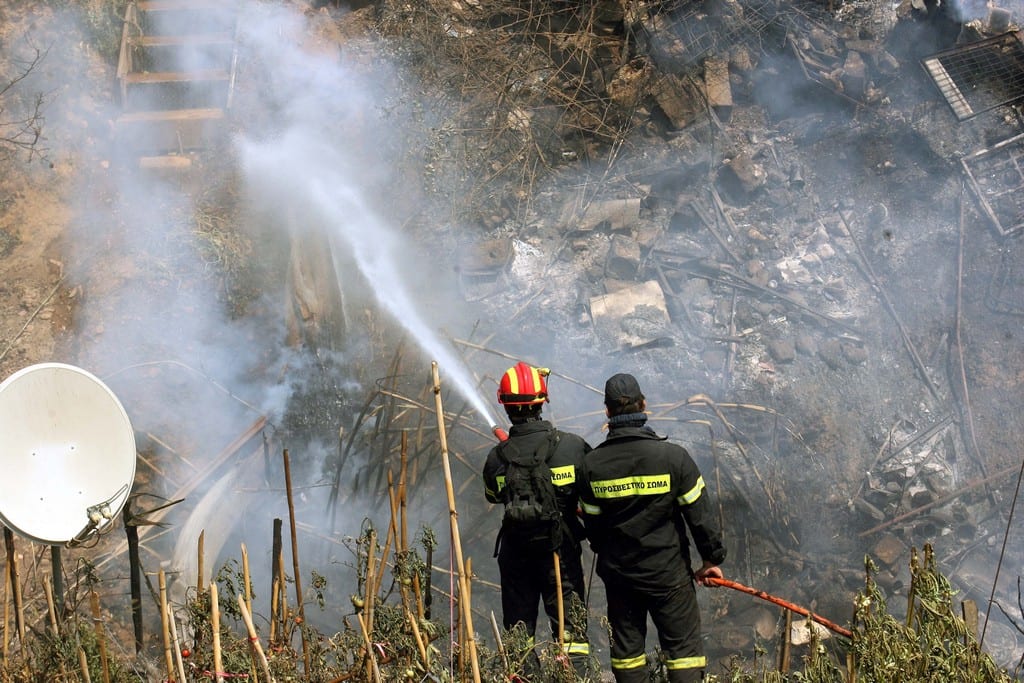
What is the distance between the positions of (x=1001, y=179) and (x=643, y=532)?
6488mm

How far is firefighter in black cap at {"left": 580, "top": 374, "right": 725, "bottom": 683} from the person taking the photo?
16.3ft

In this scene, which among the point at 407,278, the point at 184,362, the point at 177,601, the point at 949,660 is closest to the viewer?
the point at 949,660

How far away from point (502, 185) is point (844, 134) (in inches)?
146

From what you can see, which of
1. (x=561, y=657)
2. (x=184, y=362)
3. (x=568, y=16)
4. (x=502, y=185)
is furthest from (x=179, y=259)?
(x=561, y=657)

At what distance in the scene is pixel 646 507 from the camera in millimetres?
5039

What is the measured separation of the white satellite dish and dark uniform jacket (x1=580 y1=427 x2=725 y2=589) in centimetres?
270

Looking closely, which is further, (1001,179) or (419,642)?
A: (1001,179)

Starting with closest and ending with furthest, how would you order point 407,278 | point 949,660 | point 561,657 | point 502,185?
point 949,660
point 561,657
point 407,278
point 502,185

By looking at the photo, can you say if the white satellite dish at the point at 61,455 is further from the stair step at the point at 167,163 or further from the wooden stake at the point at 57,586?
the stair step at the point at 167,163

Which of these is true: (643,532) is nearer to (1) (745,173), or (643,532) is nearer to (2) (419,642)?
(2) (419,642)

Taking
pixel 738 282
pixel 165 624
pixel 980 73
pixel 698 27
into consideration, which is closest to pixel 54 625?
pixel 165 624

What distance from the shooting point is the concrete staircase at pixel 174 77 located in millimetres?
9883

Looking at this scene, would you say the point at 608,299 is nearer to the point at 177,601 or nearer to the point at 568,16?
the point at 568,16

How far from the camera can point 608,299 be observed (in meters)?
8.77
